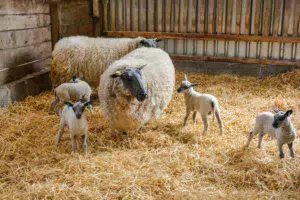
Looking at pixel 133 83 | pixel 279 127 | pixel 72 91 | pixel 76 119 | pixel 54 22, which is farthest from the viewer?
pixel 54 22

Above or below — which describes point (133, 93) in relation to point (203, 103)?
above

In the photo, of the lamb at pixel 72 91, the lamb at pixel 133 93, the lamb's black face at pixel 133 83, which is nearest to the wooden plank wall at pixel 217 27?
the lamb at pixel 133 93

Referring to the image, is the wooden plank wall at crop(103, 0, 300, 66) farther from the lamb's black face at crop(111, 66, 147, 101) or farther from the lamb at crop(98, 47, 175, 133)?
the lamb's black face at crop(111, 66, 147, 101)

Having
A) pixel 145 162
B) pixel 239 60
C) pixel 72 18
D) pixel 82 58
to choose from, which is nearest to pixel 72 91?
pixel 82 58

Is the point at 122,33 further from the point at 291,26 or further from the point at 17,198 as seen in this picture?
the point at 17,198

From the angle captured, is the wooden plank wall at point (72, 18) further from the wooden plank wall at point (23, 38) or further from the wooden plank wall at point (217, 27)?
the wooden plank wall at point (217, 27)

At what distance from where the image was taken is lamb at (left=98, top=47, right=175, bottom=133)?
170 inches

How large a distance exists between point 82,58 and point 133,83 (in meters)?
2.36

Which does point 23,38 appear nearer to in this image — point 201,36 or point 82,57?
point 82,57

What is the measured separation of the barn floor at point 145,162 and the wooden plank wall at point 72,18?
2158mm

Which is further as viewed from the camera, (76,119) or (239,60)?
(239,60)

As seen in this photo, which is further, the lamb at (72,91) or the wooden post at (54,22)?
the wooden post at (54,22)

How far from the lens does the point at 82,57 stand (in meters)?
6.32

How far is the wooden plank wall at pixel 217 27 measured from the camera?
7.83 meters
